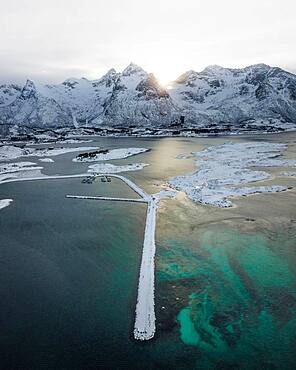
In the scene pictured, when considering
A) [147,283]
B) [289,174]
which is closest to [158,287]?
[147,283]

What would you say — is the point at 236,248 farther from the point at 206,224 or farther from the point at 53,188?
the point at 53,188

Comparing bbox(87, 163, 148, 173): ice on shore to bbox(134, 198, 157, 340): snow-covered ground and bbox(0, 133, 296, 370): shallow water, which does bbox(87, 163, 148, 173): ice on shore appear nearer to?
bbox(0, 133, 296, 370): shallow water

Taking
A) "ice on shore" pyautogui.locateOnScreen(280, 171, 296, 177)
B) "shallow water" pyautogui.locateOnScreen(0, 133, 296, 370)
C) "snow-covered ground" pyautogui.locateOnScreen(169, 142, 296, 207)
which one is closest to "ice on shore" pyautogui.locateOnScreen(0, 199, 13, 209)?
"shallow water" pyautogui.locateOnScreen(0, 133, 296, 370)

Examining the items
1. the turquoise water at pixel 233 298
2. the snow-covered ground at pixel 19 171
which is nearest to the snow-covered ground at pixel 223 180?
the turquoise water at pixel 233 298

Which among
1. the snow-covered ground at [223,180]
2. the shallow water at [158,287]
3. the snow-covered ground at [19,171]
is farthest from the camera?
the snow-covered ground at [19,171]

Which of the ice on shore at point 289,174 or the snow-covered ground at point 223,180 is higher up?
the ice on shore at point 289,174

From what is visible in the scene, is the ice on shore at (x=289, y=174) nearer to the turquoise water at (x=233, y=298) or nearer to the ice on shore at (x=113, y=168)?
the ice on shore at (x=113, y=168)

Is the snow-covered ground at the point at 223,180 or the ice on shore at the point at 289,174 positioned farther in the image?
the ice on shore at the point at 289,174

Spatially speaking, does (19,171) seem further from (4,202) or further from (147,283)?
(147,283)

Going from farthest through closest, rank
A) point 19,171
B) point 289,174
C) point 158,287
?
point 19,171
point 289,174
point 158,287

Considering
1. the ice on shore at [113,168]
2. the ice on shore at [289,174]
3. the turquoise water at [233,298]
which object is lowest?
the turquoise water at [233,298]

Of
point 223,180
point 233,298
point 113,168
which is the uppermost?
point 223,180
